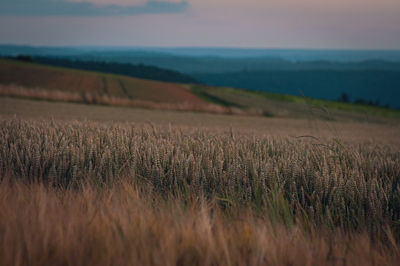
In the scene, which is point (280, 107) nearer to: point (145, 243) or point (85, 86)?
point (85, 86)

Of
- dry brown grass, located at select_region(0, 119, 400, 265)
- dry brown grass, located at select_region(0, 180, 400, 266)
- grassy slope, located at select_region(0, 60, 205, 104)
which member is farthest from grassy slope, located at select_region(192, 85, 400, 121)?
dry brown grass, located at select_region(0, 180, 400, 266)

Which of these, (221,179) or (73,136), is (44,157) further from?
(221,179)

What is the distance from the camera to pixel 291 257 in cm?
126

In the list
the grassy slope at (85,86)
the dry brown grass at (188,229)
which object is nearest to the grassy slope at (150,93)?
the grassy slope at (85,86)

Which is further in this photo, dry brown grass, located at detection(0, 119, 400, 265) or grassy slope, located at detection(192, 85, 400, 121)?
grassy slope, located at detection(192, 85, 400, 121)

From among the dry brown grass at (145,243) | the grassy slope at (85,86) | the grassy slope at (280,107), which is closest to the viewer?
the dry brown grass at (145,243)

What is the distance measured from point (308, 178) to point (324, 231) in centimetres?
91

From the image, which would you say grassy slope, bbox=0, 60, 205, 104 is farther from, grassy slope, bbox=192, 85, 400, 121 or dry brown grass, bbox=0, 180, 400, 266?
dry brown grass, bbox=0, 180, 400, 266

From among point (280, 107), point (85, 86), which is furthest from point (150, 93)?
point (280, 107)

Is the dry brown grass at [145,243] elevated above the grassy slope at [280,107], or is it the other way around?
the dry brown grass at [145,243]

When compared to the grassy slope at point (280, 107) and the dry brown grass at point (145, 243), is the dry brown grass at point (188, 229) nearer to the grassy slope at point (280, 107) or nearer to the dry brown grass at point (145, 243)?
the dry brown grass at point (145, 243)

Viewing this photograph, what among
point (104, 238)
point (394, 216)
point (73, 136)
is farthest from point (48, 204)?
point (394, 216)

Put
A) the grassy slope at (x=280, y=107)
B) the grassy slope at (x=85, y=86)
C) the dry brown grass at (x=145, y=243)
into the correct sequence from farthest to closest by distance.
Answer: the grassy slope at (x=280, y=107) < the grassy slope at (x=85, y=86) < the dry brown grass at (x=145, y=243)

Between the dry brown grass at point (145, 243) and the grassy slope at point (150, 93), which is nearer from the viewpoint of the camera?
the dry brown grass at point (145, 243)
